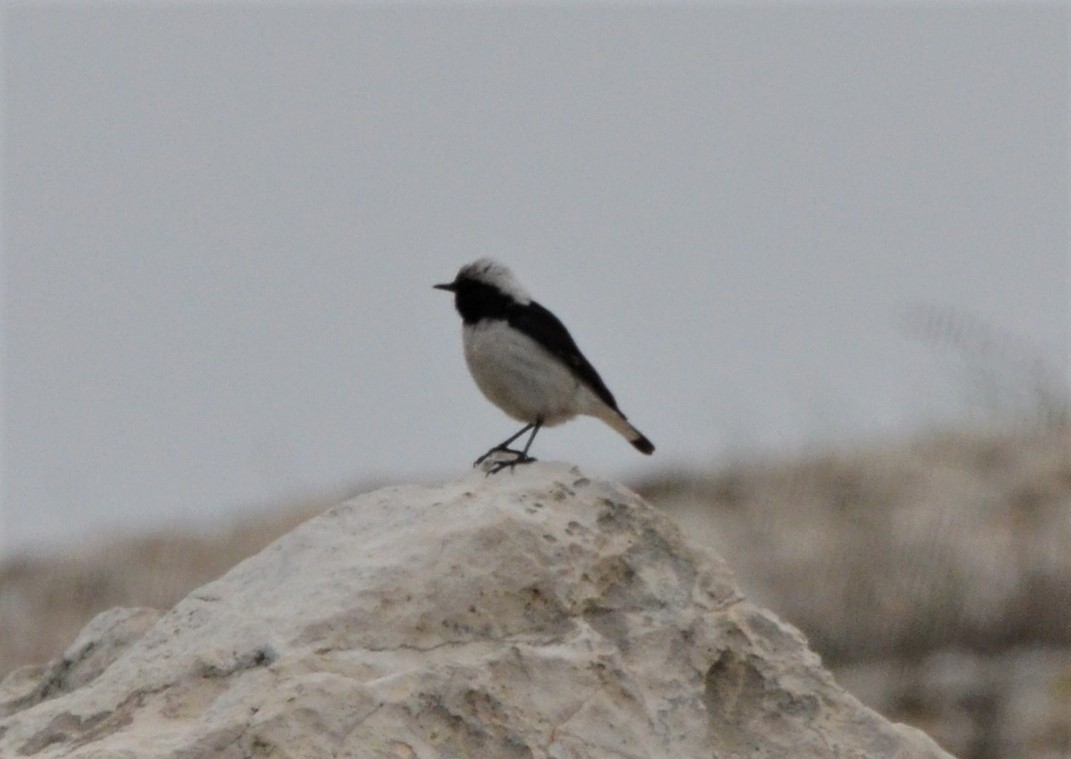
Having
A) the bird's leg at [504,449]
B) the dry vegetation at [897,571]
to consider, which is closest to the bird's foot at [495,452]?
the bird's leg at [504,449]

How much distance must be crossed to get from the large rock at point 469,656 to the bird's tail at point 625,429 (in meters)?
2.55

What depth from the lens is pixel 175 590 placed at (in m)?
12.6

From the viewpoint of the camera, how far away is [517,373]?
7469 millimetres

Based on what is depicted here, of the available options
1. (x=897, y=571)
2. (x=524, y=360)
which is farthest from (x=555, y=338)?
(x=897, y=571)

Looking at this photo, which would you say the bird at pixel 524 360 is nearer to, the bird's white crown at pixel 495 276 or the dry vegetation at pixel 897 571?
the bird's white crown at pixel 495 276

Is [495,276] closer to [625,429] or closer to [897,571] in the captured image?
[625,429]

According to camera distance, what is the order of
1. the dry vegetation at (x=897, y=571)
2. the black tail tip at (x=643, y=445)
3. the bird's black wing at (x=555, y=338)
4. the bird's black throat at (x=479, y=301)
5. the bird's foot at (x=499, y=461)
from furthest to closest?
the dry vegetation at (x=897, y=571)
the black tail tip at (x=643, y=445)
the bird's black throat at (x=479, y=301)
the bird's black wing at (x=555, y=338)
the bird's foot at (x=499, y=461)

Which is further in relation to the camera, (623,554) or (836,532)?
(836,532)

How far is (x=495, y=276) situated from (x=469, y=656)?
370 centimetres

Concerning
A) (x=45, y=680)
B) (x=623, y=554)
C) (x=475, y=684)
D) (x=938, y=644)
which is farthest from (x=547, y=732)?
(x=938, y=644)

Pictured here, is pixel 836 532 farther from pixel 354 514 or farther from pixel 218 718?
pixel 218 718

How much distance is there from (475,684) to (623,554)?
0.77 meters

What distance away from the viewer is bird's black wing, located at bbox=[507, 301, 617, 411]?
24.9ft

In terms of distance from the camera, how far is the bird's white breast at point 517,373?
7477 millimetres
